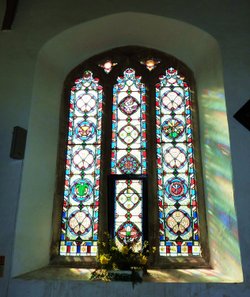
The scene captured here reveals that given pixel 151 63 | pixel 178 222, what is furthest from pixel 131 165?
pixel 151 63

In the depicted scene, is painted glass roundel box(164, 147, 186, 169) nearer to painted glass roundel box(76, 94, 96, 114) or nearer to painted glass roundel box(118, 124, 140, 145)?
painted glass roundel box(118, 124, 140, 145)

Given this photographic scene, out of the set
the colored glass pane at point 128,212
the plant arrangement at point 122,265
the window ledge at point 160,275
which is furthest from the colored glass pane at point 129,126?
the window ledge at point 160,275

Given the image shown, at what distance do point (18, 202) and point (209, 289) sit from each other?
2.10 metres

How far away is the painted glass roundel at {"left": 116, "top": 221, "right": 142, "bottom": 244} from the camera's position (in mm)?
4086

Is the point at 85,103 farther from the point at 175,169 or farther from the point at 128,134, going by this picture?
the point at 175,169

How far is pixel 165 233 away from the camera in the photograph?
416cm

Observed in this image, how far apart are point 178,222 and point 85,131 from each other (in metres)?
1.69

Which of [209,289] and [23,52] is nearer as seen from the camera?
[209,289]

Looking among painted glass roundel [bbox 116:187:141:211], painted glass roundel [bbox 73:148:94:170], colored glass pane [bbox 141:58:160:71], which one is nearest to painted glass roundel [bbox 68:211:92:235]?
painted glass roundel [bbox 116:187:141:211]

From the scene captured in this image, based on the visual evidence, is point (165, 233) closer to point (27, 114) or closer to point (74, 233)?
point (74, 233)

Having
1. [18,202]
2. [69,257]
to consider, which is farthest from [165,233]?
[18,202]

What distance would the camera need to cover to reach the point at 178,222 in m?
4.18

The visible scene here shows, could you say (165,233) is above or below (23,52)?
below

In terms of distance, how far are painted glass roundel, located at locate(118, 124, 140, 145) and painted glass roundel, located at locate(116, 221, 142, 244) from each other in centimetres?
107
